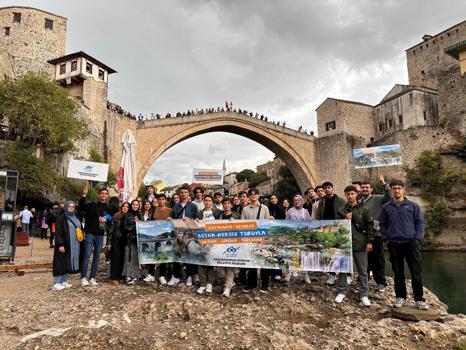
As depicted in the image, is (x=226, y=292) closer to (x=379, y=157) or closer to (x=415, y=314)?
(x=415, y=314)

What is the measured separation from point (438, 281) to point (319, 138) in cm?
2152

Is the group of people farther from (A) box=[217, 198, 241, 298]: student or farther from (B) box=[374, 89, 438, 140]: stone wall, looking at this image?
(B) box=[374, 89, 438, 140]: stone wall

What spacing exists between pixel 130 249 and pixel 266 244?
7.94 ft

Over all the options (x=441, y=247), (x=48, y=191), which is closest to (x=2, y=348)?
(x=48, y=191)

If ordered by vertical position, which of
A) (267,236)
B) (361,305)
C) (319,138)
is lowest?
(361,305)

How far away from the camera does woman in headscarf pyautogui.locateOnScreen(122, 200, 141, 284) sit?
18.3 ft

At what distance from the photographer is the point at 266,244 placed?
16.1ft

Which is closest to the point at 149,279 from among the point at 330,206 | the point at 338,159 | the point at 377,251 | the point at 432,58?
the point at 330,206

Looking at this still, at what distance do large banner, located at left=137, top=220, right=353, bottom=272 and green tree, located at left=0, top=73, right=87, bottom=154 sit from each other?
14072 millimetres

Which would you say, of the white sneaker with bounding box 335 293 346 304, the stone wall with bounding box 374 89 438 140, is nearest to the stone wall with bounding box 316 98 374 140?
the stone wall with bounding box 374 89 438 140

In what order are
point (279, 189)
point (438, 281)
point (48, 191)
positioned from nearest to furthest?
point (438, 281)
point (48, 191)
point (279, 189)

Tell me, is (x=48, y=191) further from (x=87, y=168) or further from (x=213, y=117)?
(x=213, y=117)

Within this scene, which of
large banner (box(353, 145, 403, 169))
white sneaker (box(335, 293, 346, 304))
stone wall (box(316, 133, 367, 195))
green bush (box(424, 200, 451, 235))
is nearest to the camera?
white sneaker (box(335, 293, 346, 304))

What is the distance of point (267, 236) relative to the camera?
494 cm
